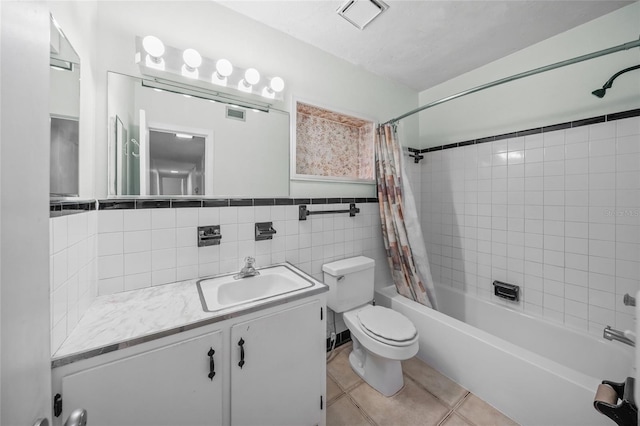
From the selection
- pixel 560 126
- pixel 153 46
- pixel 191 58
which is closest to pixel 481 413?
pixel 560 126

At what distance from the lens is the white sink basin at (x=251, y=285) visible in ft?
4.03

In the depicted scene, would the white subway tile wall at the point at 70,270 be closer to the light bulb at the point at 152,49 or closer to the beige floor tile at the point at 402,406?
the light bulb at the point at 152,49

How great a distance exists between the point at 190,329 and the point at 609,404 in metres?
1.37

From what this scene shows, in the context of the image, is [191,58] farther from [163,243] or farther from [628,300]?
[628,300]

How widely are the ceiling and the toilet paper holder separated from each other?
193cm

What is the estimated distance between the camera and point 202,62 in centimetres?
134

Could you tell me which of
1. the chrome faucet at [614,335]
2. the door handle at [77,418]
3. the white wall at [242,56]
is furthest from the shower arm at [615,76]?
the door handle at [77,418]

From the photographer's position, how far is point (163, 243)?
1.25 metres

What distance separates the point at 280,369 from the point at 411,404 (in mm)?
936

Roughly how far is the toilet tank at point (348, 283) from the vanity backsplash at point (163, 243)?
119 mm

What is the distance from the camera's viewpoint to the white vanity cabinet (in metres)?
0.76

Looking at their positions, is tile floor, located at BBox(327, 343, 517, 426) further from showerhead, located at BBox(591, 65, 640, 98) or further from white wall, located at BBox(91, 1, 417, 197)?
showerhead, located at BBox(591, 65, 640, 98)

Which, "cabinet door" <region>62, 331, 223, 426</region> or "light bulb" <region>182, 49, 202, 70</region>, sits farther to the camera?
"light bulb" <region>182, 49, 202, 70</region>

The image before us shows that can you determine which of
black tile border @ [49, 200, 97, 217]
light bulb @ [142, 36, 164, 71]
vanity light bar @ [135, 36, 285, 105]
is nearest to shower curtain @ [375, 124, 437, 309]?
vanity light bar @ [135, 36, 285, 105]
